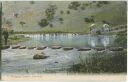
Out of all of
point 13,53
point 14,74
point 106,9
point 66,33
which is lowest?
point 14,74

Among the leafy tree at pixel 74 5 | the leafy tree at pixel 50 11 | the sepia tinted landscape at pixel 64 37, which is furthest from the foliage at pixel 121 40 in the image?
the leafy tree at pixel 50 11

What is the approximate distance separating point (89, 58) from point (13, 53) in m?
0.54

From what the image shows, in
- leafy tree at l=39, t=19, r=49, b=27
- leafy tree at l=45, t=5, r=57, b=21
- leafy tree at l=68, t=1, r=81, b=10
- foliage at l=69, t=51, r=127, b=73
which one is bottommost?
foliage at l=69, t=51, r=127, b=73

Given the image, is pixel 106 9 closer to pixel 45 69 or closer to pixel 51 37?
pixel 51 37

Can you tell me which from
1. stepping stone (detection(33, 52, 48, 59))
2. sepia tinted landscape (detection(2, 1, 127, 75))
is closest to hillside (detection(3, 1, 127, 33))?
sepia tinted landscape (detection(2, 1, 127, 75))

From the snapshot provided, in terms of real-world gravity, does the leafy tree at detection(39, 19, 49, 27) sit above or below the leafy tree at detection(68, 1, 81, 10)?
below

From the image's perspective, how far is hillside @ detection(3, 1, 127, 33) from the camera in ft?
6.82

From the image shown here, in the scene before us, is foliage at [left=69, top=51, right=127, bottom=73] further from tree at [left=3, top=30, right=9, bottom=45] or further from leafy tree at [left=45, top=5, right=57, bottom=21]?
tree at [left=3, top=30, right=9, bottom=45]

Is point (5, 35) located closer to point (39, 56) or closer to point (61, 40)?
point (39, 56)

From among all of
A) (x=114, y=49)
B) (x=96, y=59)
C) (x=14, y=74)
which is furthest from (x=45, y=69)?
(x=114, y=49)

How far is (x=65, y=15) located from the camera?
6.86 feet

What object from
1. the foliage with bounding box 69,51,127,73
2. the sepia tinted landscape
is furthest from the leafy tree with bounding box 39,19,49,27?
the foliage with bounding box 69,51,127,73

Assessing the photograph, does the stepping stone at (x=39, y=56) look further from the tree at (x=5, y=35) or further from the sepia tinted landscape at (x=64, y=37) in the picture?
the tree at (x=5, y=35)

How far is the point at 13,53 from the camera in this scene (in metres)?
2.07
